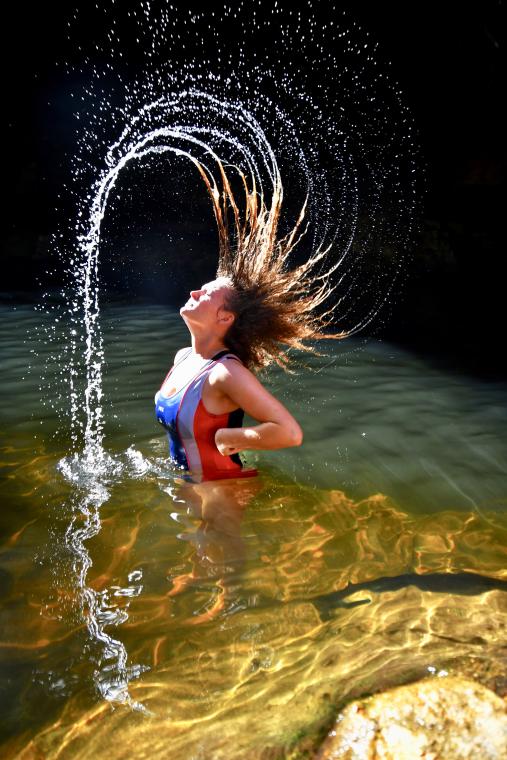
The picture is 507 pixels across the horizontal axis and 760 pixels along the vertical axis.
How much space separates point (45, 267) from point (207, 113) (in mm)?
5529

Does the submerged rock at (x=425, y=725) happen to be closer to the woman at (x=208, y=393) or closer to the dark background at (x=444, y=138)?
the woman at (x=208, y=393)

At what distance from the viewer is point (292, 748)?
1.64 metres

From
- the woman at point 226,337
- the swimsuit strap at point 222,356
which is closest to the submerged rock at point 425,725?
the woman at point 226,337

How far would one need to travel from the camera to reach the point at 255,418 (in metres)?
2.66

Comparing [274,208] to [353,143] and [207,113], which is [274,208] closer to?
[353,143]

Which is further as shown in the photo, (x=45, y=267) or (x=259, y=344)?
(x=45, y=267)

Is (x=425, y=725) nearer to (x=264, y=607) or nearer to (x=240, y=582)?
(x=264, y=607)

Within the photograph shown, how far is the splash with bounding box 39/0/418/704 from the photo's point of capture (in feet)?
37.0

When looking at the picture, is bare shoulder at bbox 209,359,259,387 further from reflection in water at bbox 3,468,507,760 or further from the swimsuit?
reflection in water at bbox 3,468,507,760

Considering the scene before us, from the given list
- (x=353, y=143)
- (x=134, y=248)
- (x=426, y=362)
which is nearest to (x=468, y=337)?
(x=426, y=362)

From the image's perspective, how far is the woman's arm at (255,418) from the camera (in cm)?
261

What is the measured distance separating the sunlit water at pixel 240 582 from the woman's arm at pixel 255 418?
0.53 meters

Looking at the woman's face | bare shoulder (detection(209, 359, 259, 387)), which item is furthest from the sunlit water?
the woman's face

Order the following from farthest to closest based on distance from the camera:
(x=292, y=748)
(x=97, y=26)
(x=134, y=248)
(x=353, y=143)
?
(x=134, y=248) < (x=97, y=26) < (x=353, y=143) < (x=292, y=748)
